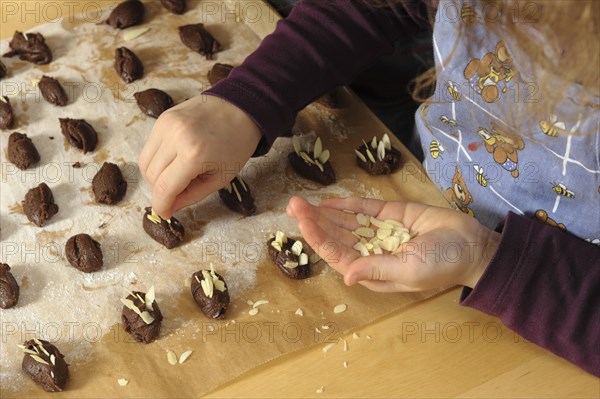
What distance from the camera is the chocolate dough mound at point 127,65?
1.09 meters

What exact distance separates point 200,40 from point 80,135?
0.81ft

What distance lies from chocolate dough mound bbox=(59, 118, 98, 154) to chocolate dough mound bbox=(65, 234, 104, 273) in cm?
16

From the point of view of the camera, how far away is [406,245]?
0.83 m

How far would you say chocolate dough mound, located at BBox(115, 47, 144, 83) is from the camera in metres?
1.09

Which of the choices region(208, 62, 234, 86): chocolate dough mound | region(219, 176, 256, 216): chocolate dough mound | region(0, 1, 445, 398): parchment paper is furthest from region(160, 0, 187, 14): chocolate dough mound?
region(219, 176, 256, 216): chocolate dough mound

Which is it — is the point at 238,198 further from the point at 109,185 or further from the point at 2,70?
the point at 2,70

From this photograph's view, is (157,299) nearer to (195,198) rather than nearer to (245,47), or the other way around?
(195,198)

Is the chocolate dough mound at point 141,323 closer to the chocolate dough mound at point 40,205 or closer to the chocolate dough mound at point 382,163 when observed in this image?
the chocolate dough mound at point 40,205

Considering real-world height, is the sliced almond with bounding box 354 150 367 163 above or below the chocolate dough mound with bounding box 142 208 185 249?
above

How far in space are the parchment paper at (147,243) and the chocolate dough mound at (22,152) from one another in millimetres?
16

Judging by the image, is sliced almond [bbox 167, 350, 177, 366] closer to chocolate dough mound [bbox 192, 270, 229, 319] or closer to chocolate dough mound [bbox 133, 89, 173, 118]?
chocolate dough mound [bbox 192, 270, 229, 319]

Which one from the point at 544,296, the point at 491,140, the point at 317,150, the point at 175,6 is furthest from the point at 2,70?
the point at 544,296

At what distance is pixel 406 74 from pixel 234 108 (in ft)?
1.36

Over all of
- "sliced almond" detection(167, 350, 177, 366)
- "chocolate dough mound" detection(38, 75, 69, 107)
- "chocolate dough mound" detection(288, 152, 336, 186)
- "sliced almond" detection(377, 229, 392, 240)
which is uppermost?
"sliced almond" detection(377, 229, 392, 240)
